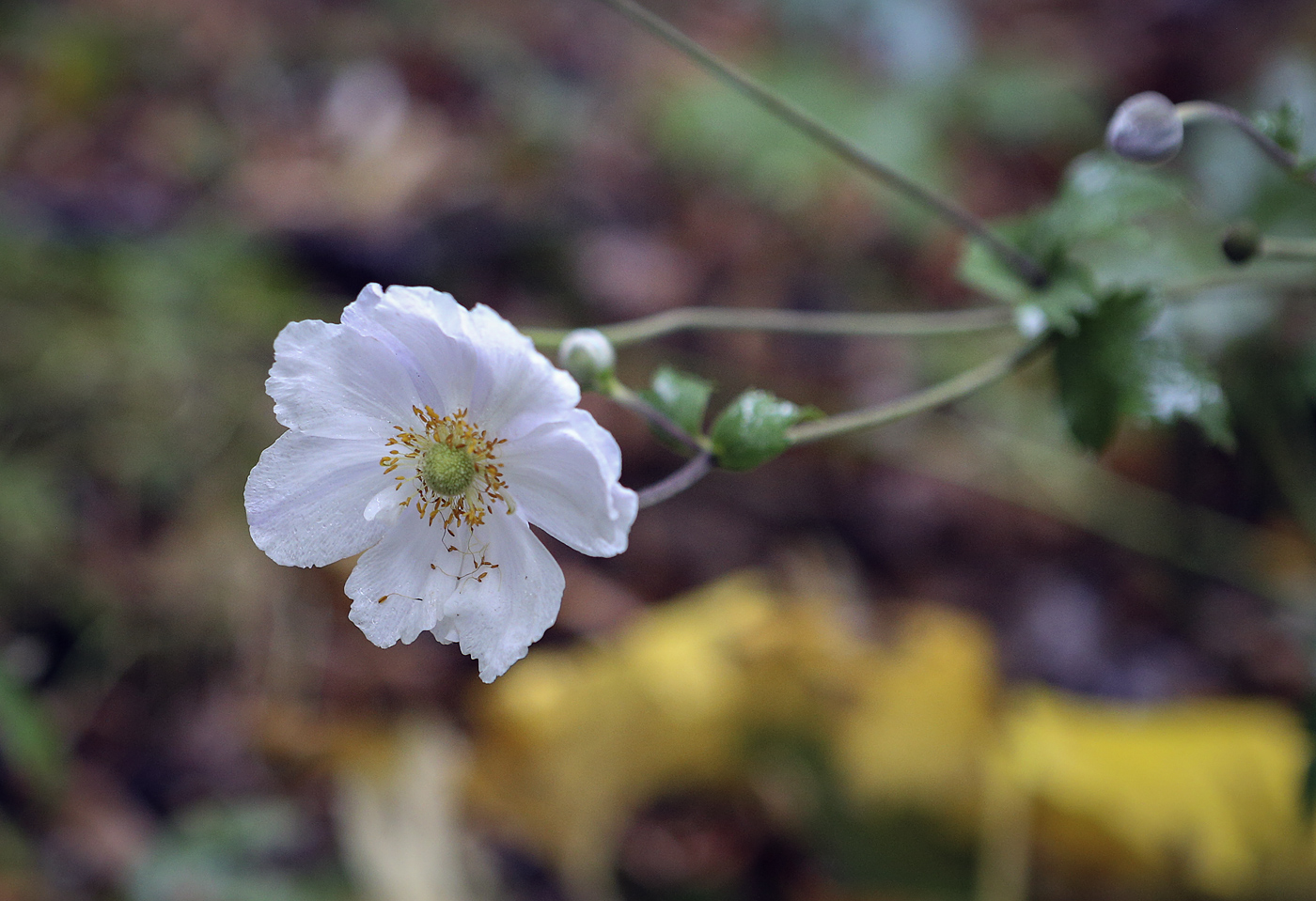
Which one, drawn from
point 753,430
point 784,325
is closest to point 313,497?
point 753,430

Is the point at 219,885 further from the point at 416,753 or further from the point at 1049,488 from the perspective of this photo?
the point at 1049,488

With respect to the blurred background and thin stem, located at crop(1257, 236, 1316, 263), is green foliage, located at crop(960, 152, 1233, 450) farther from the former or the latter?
the blurred background

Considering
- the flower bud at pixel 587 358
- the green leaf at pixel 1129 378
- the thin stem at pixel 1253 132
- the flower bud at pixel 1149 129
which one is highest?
the thin stem at pixel 1253 132

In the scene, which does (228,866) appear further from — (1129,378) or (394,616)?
(1129,378)

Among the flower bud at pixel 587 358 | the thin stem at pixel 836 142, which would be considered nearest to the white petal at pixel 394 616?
the flower bud at pixel 587 358

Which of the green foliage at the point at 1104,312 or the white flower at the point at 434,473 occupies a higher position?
the green foliage at the point at 1104,312

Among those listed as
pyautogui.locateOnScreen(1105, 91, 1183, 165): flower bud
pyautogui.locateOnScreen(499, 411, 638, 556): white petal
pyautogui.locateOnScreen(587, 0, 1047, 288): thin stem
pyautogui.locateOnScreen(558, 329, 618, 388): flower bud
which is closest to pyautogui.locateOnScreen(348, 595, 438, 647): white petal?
pyautogui.locateOnScreen(499, 411, 638, 556): white petal

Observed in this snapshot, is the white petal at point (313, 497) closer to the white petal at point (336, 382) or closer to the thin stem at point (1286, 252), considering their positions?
the white petal at point (336, 382)
